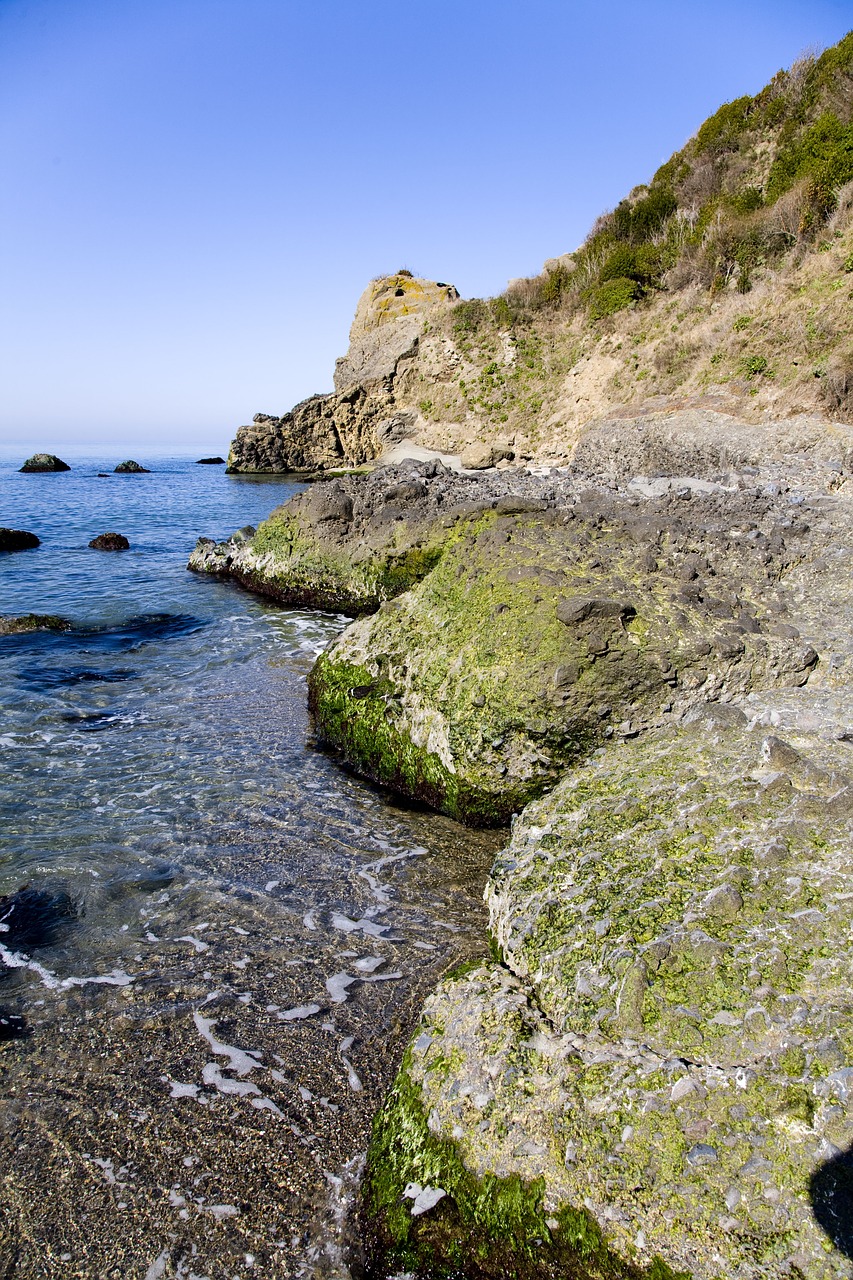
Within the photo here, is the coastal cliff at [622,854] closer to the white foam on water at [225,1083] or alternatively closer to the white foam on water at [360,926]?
the white foam on water at [225,1083]

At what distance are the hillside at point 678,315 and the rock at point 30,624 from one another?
19273 millimetres

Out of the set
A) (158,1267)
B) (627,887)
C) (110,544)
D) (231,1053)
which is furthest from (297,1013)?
(110,544)

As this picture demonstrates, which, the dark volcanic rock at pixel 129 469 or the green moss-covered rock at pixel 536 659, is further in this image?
the dark volcanic rock at pixel 129 469

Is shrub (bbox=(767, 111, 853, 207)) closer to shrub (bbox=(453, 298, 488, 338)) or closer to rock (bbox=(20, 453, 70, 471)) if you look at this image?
shrub (bbox=(453, 298, 488, 338))

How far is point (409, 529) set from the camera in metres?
14.0

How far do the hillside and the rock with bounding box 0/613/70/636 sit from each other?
1927 centimetres

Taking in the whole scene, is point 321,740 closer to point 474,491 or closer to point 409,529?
point 409,529

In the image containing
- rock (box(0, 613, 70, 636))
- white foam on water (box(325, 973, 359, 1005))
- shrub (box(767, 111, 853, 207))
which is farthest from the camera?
shrub (box(767, 111, 853, 207))

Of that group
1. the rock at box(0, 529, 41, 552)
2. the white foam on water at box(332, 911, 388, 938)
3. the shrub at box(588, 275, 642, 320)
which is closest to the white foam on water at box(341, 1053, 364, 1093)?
the white foam on water at box(332, 911, 388, 938)

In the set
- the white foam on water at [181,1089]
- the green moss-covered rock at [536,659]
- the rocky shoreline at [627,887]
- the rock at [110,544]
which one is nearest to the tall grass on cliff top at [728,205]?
the rocky shoreline at [627,887]

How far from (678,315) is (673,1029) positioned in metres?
31.5

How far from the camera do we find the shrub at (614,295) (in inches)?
1300

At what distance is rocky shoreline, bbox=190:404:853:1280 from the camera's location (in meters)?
2.89

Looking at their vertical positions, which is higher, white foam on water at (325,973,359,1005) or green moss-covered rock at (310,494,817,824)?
green moss-covered rock at (310,494,817,824)
